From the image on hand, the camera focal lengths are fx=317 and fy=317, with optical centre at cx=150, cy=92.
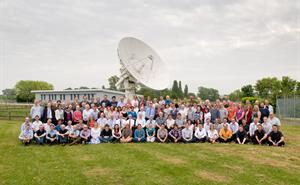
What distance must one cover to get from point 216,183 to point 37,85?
125504 mm

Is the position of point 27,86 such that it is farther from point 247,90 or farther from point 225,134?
point 225,134

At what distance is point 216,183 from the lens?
7.47 m

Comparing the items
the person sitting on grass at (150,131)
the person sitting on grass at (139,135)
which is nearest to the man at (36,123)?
the person sitting on grass at (139,135)

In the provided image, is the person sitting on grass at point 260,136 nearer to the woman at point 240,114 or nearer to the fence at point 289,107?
the woman at point 240,114

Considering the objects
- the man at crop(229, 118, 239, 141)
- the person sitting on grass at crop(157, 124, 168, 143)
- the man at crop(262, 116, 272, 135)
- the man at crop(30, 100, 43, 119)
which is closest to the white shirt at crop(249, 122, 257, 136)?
the man at crop(262, 116, 272, 135)

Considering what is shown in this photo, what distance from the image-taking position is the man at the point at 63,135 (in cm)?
1358

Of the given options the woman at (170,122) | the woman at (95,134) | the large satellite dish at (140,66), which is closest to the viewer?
the woman at (95,134)

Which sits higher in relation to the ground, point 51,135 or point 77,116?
point 77,116

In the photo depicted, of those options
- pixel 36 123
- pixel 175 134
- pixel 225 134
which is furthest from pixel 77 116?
→ pixel 225 134

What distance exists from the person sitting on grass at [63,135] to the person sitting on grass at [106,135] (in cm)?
152

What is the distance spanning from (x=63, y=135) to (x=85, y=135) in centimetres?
93

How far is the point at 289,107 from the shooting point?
1052 inches

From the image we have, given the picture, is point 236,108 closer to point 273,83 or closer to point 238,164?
point 238,164

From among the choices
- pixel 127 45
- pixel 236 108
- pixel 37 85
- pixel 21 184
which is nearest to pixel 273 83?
pixel 127 45
